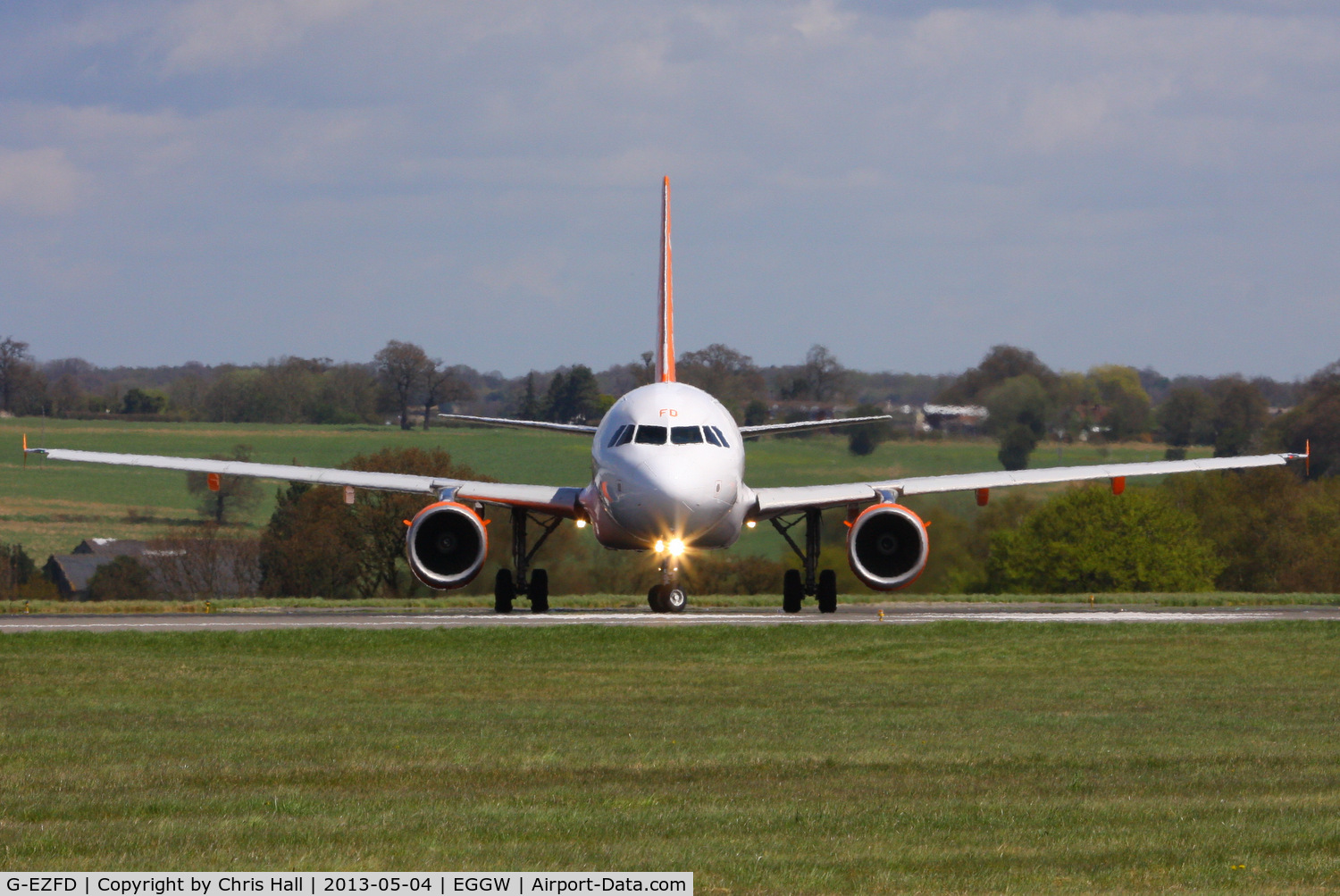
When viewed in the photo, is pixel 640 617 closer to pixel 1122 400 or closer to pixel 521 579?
pixel 521 579

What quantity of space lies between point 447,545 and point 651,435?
6.54 metres

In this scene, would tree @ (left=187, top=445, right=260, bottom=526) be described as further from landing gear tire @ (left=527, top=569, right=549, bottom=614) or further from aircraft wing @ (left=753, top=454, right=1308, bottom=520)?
aircraft wing @ (left=753, top=454, right=1308, bottom=520)

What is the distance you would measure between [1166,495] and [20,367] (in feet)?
243

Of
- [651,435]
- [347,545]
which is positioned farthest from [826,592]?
[347,545]

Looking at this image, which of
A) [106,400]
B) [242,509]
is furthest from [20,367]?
[242,509]

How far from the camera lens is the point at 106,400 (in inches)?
4414

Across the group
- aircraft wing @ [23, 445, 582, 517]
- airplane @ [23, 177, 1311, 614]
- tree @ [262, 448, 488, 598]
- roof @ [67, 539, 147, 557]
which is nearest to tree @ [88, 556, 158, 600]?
roof @ [67, 539, 147, 557]

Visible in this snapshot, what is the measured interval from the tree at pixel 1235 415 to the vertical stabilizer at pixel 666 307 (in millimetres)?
41592

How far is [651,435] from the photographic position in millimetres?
32656

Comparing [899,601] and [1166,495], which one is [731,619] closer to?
[899,601]

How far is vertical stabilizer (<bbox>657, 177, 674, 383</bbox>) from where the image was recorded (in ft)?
134

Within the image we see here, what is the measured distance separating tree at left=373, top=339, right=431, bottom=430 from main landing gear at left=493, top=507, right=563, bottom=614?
58564 millimetres

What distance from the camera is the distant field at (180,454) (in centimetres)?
7538

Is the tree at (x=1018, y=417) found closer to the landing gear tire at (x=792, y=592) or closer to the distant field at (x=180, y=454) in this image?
the distant field at (x=180, y=454)
